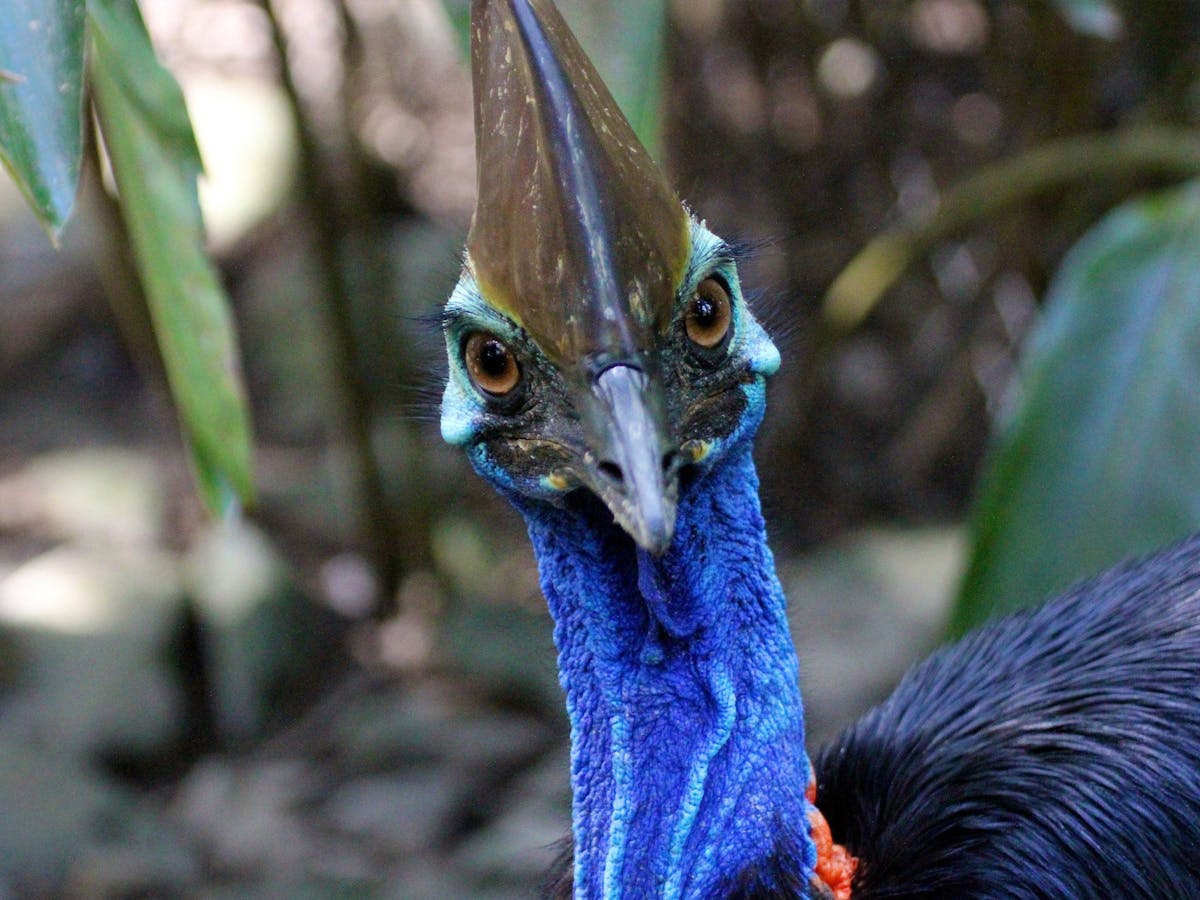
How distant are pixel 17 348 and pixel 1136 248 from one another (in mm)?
3293

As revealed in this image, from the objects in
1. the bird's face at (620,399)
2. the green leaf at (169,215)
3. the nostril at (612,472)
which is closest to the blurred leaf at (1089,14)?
the bird's face at (620,399)

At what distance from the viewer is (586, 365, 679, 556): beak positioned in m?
1.16

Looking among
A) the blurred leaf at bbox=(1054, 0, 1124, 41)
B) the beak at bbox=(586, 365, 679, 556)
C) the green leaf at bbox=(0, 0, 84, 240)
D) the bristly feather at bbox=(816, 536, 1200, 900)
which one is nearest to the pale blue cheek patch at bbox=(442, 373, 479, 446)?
the beak at bbox=(586, 365, 679, 556)

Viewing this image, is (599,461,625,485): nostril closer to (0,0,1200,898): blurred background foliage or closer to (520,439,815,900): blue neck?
(520,439,815,900): blue neck

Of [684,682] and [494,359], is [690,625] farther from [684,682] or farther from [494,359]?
[494,359]

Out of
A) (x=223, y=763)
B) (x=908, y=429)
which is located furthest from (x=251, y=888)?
(x=908, y=429)

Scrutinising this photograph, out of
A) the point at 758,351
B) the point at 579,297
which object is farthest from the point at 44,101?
the point at 758,351

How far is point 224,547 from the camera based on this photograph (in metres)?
3.78

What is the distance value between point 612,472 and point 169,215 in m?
0.61

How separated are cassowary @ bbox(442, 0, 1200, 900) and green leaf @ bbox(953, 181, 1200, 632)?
0.84 metres

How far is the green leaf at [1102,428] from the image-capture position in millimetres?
2391

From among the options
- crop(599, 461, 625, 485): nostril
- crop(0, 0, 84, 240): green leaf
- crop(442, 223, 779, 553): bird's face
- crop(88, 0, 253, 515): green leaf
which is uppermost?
crop(88, 0, 253, 515): green leaf

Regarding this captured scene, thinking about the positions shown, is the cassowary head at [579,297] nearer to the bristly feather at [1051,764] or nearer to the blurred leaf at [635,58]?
the bristly feather at [1051,764]

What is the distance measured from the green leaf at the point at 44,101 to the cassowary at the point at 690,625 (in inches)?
11.9
